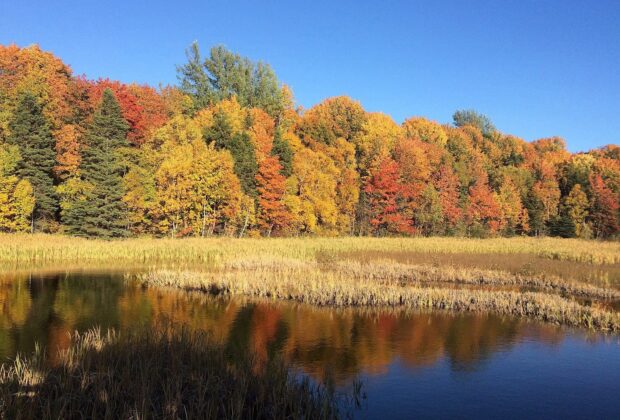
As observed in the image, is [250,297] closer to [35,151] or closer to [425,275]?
[425,275]

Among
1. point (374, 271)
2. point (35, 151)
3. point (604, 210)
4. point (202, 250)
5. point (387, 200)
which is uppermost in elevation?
point (35, 151)

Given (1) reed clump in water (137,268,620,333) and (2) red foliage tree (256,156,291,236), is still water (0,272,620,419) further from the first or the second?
(2) red foliage tree (256,156,291,236)

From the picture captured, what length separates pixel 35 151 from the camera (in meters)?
48.1

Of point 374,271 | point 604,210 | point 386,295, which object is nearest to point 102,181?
point 374,271

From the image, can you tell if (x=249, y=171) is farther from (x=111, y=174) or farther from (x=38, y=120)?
(x=38, y=120)

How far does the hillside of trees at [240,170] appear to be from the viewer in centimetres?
4912

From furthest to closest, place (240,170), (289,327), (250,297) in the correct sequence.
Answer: (240,170), (250,297), (289,327)

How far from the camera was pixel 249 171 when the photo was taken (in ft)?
185

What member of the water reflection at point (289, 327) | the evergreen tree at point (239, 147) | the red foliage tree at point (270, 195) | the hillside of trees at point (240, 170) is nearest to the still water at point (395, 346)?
the water reflection at point (289, 327)

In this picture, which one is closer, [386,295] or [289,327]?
[289,327]

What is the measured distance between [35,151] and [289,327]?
41.5m

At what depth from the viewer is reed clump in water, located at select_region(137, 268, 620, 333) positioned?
19156mm

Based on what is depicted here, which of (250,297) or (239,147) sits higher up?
(239,147)

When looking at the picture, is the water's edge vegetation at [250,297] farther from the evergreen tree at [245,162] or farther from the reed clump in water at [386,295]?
the evergreen tree at [245,162]
